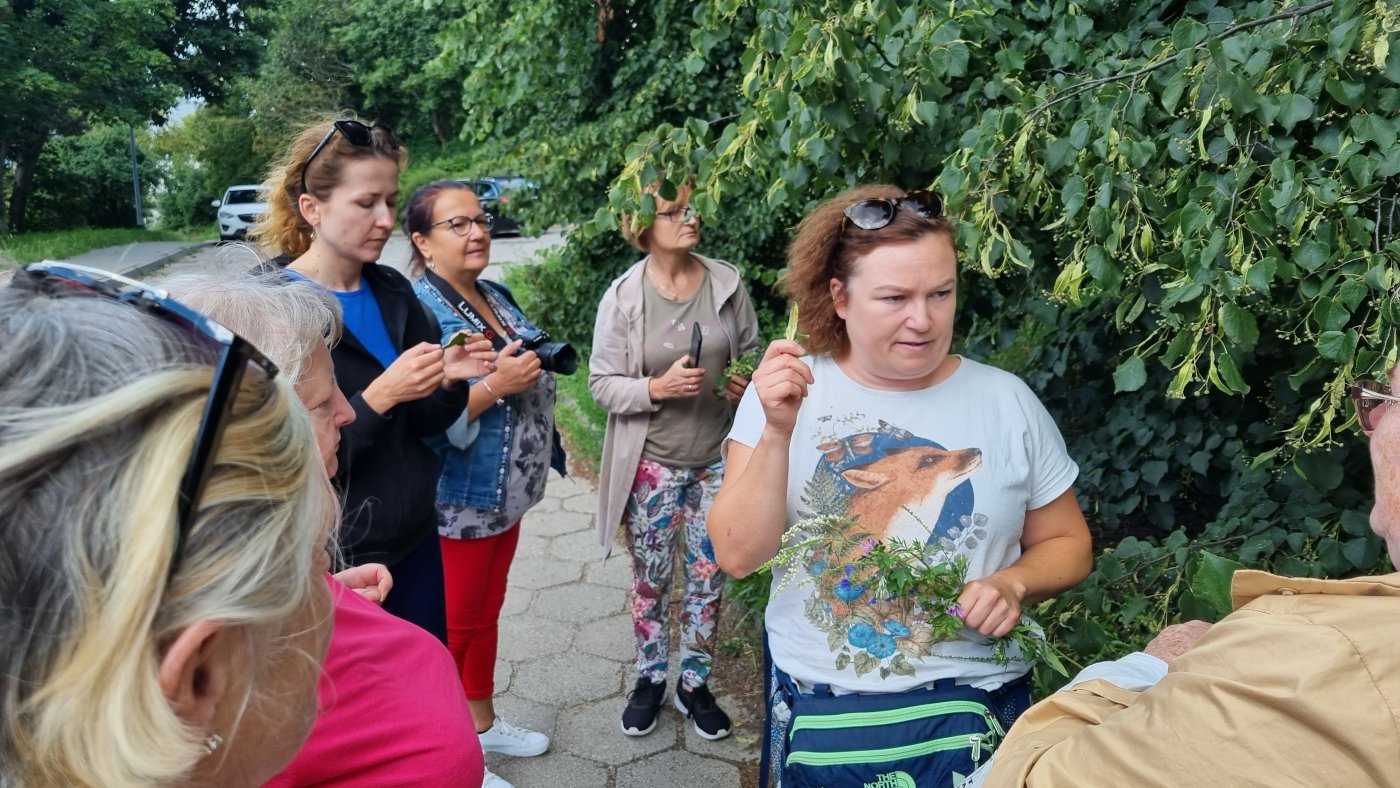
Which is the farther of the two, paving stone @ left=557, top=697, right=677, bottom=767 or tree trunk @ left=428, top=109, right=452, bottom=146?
tree trunk @ left=428, top=109, right=452, bottom=146

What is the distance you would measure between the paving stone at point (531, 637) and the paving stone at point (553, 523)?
1019mm

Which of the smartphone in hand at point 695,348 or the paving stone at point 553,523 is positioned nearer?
the smartphone in hand at point 695,348

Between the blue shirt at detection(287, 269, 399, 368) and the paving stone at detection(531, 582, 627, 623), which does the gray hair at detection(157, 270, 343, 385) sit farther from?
the paving stone at detection(531, 582, 627, 623)

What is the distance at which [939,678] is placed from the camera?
1.79 m

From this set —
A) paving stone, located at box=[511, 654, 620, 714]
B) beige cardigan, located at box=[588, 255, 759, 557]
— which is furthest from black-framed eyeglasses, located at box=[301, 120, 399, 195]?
paving stone, located at box=[511, 654, 620, 714]

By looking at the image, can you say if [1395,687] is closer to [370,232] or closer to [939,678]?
[939,678]

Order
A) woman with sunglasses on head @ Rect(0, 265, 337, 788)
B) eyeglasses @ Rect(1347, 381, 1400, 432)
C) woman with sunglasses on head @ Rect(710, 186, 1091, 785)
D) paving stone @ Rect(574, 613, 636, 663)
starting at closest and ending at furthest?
woman with sunglasses on head @ Rect(0, 265, 337, 788)
eyeglasses @ Rect(1347, 381, 1400, 432)
woman with sunglasses on head @ Rect(710, 186, 1091, 785)
paving stone @ Rect(574, 613, 636, 663)

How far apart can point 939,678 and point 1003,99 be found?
1.56 m

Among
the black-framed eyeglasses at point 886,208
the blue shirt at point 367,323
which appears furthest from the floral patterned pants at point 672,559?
the black-framed eyeglasses at point 886,208

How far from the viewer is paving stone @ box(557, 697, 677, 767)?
10.8 ft

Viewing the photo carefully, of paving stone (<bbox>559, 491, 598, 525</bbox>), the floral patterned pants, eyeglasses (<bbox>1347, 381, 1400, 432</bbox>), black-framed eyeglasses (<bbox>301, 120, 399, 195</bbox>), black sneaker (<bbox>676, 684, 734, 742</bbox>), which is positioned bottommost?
paving stone (<bbox>559, 491, 598, 525</bbox>)

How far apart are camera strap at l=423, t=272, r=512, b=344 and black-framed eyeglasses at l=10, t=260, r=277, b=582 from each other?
7.02 ft

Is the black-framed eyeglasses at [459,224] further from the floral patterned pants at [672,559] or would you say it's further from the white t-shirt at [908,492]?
the white t-shirt at [908,492]

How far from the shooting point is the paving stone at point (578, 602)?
4.34 metres
